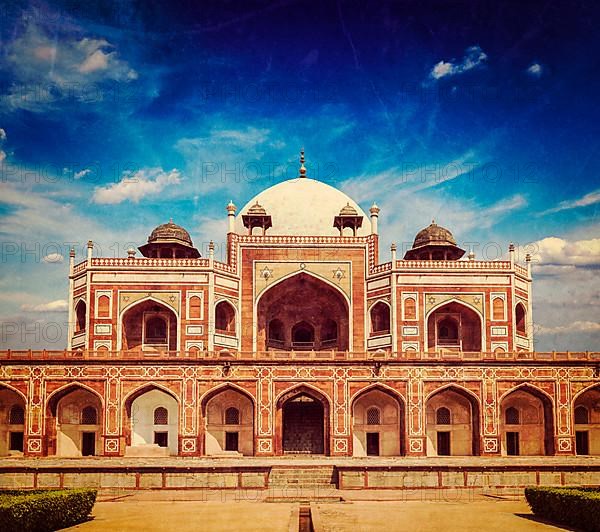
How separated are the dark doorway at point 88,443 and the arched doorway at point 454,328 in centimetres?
1442

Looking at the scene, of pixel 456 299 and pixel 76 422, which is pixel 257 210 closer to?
pixel 456 299

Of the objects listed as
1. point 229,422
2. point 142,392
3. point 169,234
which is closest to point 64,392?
point 142,392

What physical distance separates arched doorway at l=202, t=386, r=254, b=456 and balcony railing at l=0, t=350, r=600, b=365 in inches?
75.8

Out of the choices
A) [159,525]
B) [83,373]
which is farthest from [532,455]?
[159,525]

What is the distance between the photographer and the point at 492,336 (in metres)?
37.7

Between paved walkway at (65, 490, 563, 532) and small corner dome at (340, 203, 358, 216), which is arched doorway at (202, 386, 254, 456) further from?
small corner dome at (340, 203, 358, 216)

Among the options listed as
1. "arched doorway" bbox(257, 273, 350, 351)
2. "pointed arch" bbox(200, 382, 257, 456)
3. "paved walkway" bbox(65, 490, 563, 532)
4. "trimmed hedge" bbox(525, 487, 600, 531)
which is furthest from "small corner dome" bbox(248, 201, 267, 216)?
"trimmed hedge" bbox(525, 487, 600, 531)

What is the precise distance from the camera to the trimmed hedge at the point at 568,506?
16578mm

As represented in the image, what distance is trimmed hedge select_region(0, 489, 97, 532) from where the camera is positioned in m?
15.4

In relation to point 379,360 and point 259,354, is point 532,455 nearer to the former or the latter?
point 379,360

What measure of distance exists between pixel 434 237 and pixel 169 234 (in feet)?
39.4

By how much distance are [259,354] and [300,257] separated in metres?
7.64

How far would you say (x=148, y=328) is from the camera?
125ft

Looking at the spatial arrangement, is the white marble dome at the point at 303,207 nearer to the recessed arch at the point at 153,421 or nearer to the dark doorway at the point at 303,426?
the dark doorway at the point at 303,426
